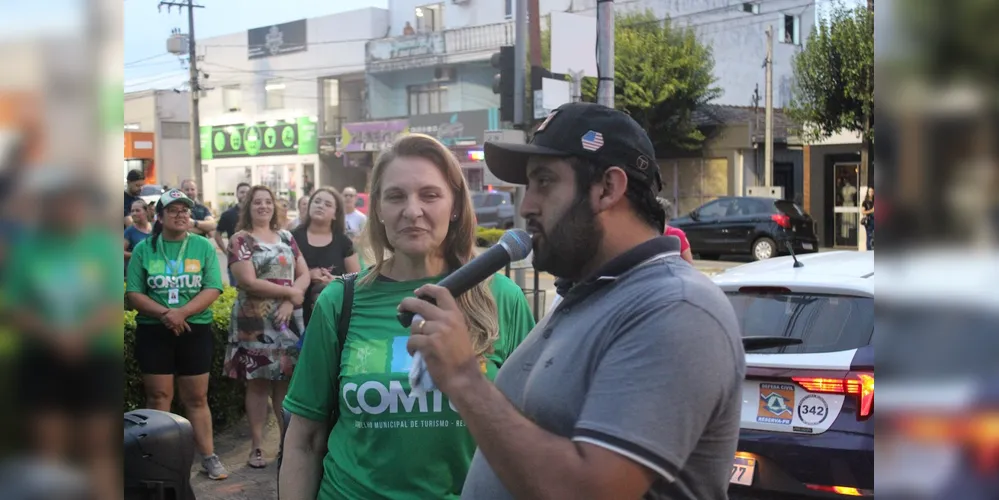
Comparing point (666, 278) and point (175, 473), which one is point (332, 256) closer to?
point (175, 473)

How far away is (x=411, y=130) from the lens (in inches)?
1523

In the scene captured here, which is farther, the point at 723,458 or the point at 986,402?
the point at 723,458

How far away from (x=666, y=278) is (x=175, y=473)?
1.18 metres

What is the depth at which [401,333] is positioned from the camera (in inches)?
104

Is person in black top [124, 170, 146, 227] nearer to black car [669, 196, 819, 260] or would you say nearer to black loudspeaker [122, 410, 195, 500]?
black loudspeaker [122, 410, 195, 500]

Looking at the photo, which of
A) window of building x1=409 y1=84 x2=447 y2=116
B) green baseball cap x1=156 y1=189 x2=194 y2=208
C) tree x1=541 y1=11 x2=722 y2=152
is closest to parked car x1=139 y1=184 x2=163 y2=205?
green baseball cap x1=156 y1=189 x2=194 y2=208

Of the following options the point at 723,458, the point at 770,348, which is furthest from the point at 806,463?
the point at 723,458

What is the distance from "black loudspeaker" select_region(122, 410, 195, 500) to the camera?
196cm

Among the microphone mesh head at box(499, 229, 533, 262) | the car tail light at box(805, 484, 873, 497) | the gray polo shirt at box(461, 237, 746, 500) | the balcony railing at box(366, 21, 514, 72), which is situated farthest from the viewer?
the balcony railing at box(366, 21, 514, 72)

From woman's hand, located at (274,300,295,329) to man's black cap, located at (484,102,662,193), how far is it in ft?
15.4

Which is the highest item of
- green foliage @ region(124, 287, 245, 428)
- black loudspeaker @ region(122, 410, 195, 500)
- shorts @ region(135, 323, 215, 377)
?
black loudspeaker @ region(122, 410, 195, 500)

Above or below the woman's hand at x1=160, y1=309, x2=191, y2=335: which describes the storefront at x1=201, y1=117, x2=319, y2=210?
above

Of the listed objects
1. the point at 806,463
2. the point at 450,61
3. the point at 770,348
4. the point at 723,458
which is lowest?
the point at 806,463

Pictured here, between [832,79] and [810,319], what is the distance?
20.5 metres
